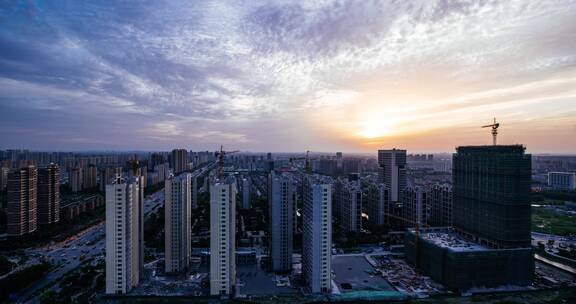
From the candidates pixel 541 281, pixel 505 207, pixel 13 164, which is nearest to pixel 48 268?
pixel 505 207

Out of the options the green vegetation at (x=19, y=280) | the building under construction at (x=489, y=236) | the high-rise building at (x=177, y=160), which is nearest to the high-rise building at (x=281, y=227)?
the building under construction at (x=489, y=236)

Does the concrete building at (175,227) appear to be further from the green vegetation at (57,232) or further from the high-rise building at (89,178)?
the high-rise building at (89,178)

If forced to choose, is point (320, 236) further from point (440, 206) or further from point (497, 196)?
point (440, 206)

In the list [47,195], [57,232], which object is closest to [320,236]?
[57,232]

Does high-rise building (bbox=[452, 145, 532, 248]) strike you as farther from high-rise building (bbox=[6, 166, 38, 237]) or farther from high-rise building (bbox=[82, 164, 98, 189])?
high-rise building (bbox=[82, 164, 98, 189])

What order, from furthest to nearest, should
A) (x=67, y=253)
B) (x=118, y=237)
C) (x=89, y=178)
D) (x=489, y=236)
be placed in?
(x=89, y=178) < (x=67, y=253) < (x=489, y=236) < (x=118, y=237)

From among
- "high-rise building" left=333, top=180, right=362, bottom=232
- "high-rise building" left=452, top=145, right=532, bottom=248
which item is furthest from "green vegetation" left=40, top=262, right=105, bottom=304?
"high-rise building" left=452, top=145, right=532, bottom=248

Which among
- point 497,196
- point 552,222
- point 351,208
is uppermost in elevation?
point 497,196

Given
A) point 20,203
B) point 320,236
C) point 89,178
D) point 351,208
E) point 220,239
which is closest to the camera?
point 220,239

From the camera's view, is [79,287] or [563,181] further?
[563,181]
